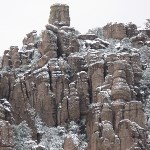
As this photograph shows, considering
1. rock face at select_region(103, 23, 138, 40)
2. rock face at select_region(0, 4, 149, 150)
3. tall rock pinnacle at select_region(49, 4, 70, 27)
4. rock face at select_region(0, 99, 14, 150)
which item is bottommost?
rock face at select_region(0, 99, 14, 150)

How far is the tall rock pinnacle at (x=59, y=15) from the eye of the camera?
521 ft

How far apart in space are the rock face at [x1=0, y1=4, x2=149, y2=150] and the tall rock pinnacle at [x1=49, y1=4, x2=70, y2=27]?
16.9 feet

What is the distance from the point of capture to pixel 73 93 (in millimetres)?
138375

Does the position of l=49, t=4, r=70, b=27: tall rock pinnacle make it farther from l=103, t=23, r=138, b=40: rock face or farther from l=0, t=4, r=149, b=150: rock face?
l=103, t=23, r=138, b=40: rock face

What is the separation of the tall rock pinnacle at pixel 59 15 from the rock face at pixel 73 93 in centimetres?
515

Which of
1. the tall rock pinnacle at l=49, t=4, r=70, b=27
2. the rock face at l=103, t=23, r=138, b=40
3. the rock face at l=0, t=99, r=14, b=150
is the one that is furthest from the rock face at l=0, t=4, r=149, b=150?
the tall rock pinnacle at l=49, t=4, r=70, b=27

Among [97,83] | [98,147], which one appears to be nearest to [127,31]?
[97,83]

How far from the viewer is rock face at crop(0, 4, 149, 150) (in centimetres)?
13112

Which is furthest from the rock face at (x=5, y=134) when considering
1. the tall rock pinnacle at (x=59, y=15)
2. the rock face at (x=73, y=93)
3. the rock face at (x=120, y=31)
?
the rock face at (x=120, y=31)

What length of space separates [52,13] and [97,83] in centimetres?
2419

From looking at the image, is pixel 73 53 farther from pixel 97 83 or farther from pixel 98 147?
pixel 98 147

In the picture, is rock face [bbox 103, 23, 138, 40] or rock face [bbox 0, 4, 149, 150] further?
rock face [bbox 103, 23, 138, 40]

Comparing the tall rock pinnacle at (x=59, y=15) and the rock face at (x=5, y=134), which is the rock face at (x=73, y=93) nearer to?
the rock face at (x=5, y=134)

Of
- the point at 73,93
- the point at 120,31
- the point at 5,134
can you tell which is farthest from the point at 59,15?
the point at 5,134
